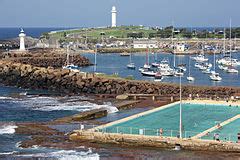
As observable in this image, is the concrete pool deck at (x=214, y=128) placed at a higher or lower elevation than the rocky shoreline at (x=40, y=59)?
lower

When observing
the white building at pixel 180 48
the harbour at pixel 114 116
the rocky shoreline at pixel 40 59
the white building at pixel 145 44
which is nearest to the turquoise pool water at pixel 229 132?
the harbour at pixel 114 116

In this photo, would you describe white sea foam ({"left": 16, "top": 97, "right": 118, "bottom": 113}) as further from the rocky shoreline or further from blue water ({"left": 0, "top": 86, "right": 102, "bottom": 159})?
the rocky shoreline

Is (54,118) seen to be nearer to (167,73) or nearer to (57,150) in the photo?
(57,150)

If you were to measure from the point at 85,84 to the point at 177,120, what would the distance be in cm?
2883

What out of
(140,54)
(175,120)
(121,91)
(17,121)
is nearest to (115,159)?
(175,120)

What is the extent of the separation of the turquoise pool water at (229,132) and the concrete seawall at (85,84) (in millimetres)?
19562

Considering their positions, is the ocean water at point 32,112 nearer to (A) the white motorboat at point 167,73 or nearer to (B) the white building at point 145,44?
(A) the white motorboat at point 167,73

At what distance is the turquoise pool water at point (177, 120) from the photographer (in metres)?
35.4

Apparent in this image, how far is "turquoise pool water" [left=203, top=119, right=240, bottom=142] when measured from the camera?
3294 centimetres

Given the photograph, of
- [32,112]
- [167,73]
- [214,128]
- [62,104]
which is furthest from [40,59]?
Result: [214,128]

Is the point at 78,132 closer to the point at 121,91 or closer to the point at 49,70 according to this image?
the point at 121,91

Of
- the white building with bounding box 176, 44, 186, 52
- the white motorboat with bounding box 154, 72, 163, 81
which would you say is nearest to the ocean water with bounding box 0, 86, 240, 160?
the white motorboat with bounding box 154, 72, 163, 81

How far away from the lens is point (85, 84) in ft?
219

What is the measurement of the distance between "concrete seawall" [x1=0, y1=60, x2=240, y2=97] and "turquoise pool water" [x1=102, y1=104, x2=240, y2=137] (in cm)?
1230
